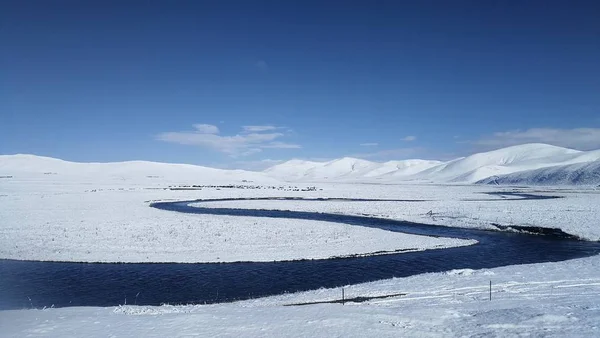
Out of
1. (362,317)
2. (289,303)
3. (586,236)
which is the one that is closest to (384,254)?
(289,303)

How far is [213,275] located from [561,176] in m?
135

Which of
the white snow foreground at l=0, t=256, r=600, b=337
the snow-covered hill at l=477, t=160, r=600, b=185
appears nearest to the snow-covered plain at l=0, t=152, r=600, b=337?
the white snow foreground at l=0, t=256, r=600, b=337

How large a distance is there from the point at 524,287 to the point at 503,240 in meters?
15.0

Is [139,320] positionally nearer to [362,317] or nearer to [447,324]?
[362,317]

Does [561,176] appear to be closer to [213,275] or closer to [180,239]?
[180,239]

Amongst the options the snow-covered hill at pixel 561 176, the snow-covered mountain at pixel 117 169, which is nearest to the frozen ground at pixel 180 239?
the snow-covered mountain at pixel 117 169

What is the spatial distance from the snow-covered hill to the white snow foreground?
11260 cm

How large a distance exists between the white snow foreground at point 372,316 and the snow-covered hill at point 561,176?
369ft

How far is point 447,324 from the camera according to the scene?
36.7 ft

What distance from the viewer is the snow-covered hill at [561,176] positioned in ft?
363

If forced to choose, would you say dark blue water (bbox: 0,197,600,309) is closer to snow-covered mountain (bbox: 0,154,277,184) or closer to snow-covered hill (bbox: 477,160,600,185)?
snow-covered hill (bbox: 477,160,600,185)

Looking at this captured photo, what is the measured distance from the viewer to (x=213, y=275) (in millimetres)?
19281

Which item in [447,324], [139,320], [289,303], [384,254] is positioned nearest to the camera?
[447,324]

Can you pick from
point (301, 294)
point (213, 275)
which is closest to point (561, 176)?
point (301, 294)
